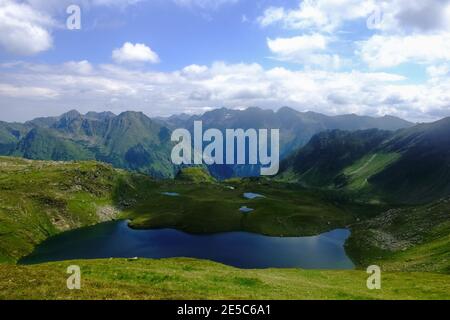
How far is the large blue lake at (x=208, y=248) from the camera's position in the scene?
5128 inches

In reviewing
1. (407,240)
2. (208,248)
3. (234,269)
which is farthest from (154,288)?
(407,240)

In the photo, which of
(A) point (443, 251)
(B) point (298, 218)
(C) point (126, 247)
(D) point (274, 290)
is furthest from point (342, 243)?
(D) point (274, 290)

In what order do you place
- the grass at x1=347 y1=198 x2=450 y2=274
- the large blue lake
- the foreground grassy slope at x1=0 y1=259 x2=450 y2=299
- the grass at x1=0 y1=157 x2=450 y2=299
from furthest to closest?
the large blue lake
the grass at x1=347 y1=198 x2=450 y2=274
the grass at x1=0 y1=157 x2=450 y2=299
the foreground grassy slope at x1=0 y1=259 x2=450 y2=299

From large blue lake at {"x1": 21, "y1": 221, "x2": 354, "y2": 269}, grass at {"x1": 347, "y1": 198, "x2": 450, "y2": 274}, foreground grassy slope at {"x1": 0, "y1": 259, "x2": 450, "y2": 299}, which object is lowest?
large blue lake at {"x1": 21, "y1": 221, "x2": 354, "y2": 269}

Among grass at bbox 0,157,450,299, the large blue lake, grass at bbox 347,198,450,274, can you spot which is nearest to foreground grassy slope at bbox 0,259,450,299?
grass at bbox 0,157,450,299

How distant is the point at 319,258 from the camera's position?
134 m

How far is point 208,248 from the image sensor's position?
147500mm

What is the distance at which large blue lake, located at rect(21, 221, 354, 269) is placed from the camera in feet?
427

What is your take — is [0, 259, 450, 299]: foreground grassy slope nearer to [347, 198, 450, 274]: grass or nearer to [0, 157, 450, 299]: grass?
[0, 157, 450, 299]: grass

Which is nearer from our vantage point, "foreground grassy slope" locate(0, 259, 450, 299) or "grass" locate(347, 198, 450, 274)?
"foreground grassy slope" locate(0, 259, 450, 299)

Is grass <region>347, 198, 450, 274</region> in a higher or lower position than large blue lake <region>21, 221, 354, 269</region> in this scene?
higher

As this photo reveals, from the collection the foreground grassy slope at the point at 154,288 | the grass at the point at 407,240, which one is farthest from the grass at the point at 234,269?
the grass at the point at 407,240

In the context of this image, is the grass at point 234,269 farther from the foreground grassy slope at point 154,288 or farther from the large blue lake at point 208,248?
the large blue lake at point 208,248
